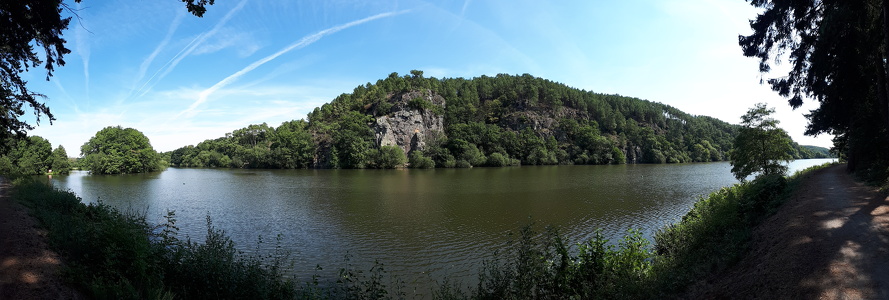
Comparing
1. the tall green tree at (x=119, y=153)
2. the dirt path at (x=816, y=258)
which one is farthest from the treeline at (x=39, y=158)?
the dirt path at (x=816, y=258)

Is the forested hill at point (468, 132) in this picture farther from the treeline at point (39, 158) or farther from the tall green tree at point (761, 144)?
the tall green tree at point (761, 144)

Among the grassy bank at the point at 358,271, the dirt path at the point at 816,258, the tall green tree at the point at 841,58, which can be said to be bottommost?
the grassy bank at the point at 358,271

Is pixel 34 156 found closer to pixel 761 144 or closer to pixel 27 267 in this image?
pixel 27 267

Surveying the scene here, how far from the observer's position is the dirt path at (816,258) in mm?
5430

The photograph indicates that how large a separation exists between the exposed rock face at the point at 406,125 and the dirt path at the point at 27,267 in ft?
297

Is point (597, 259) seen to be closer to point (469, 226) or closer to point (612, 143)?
point (469, 226)

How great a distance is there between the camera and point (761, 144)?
2741cm

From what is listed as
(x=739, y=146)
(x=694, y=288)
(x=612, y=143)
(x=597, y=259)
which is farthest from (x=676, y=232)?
(x=612, y=143)

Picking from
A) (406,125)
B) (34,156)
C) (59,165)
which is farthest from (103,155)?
(406,125)

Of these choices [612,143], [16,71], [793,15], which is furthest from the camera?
[612,143]

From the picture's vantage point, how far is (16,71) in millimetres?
12250

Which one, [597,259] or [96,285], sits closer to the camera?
[96,285]

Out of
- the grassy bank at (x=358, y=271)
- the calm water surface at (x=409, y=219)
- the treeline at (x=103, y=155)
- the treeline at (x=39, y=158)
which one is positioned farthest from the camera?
the treeline at (x=103, y=155)

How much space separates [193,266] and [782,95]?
24802 millimetres
